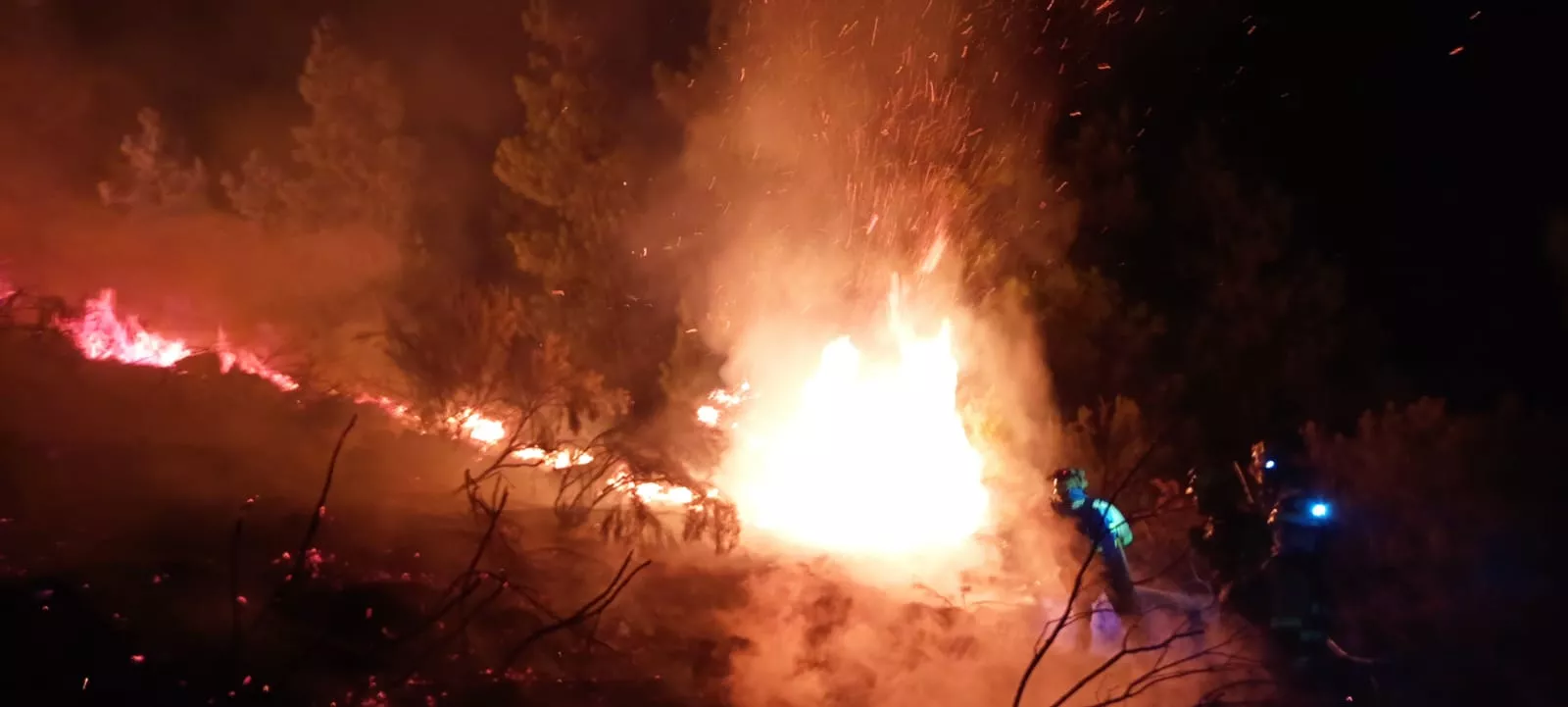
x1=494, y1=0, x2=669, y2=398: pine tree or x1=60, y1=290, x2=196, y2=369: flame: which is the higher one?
x1=494, y1=0, x2=669, y2=398: pine tree

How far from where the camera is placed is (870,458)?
37.4ft

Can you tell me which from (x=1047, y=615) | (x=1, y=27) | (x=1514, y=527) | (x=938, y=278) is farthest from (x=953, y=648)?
(x=1, y=27)

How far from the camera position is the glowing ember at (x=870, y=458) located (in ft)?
33.3

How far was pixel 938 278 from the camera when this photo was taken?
12703 mm

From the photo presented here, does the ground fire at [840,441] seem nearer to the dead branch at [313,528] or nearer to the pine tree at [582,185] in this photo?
the pine tree at [582,185]

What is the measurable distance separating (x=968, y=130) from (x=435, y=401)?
23.4 ft

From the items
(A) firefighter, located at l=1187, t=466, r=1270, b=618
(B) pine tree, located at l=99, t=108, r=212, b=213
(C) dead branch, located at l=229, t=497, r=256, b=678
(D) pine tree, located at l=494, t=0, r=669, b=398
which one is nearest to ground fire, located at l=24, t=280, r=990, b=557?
(D) pine tree, located at l=494, t=0, r=669, b=398

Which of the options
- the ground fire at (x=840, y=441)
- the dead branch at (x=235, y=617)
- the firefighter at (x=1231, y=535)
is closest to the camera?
the dead branch at (x=235, y=617)

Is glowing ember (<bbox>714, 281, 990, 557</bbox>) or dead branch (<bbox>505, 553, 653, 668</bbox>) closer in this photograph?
dead branch (<bbox>505, 553, 653, 668</bbox>)

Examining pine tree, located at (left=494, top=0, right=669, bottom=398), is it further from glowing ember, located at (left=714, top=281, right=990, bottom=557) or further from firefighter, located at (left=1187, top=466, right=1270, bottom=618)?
firefighter, located at (left=1187, top=466, right=1270, bottom=618)

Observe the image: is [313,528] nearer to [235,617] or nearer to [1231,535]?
[235,617]

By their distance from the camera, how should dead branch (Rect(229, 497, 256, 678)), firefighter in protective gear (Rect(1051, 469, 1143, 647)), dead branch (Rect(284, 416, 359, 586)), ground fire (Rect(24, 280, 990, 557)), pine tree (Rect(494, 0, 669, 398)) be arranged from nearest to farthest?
dead branch (Rect(229, 497, 256, 678)) < dead branch (Rect(284, 416, 359, 586)) < firefighter in protective gear (Rect(1051, 469, 1143, 647)) < ground fire (Rect(24, 280, 990, 557)) < pine tree (Rect(494, 0, 669, 398))

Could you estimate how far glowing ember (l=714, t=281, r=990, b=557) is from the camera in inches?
399

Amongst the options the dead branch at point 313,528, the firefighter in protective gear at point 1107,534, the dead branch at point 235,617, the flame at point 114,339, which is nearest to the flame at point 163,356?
the flame at point 114,339
